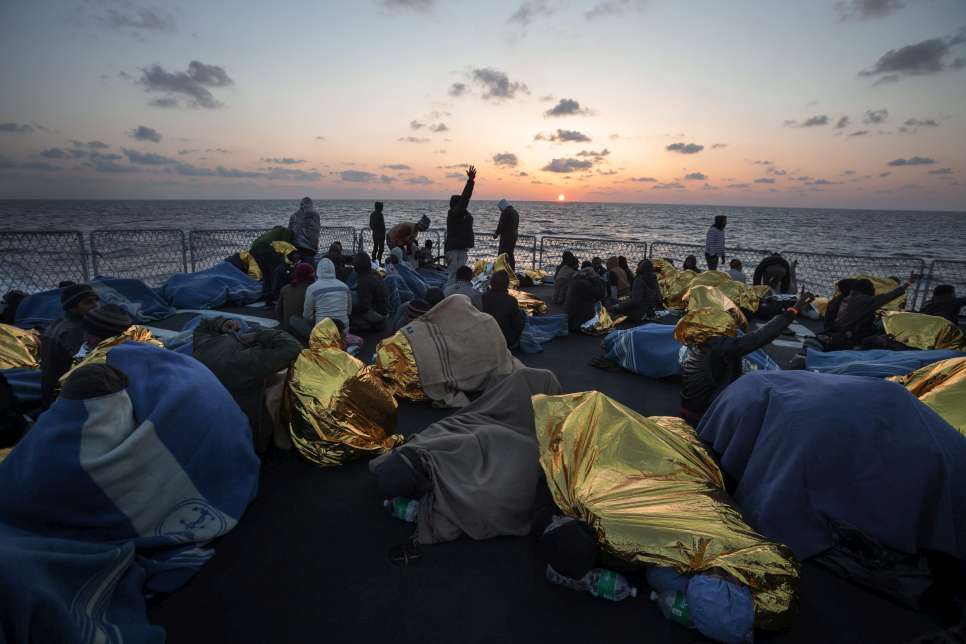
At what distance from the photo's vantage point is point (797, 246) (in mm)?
36688

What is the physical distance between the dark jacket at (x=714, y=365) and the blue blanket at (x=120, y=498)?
3481mm

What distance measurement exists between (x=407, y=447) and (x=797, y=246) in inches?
1670

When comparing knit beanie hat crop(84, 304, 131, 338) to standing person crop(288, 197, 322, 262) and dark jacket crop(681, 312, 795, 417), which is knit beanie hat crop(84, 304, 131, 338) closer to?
dark jacket crop(681, 312, 795, 417)

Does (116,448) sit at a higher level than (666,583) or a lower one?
higher

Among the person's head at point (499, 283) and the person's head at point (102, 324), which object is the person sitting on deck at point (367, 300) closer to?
the person's head at point (499, 283)

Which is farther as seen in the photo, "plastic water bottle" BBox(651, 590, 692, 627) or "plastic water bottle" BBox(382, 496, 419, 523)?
"plastic water bottle" BBox(382, 496, 419, 523)

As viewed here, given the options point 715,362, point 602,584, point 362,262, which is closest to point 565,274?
point 362,262

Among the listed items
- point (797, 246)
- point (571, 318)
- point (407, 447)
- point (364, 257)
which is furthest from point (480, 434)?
point (797, 246)

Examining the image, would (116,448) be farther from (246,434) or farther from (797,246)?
(797,246)

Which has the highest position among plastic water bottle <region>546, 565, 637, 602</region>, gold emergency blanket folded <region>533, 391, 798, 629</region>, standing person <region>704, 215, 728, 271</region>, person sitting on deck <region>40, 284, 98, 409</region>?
standing person <region>704, 215, 728, 271</region>

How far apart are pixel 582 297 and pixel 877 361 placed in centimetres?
387

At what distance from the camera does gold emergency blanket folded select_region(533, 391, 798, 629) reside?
214cm

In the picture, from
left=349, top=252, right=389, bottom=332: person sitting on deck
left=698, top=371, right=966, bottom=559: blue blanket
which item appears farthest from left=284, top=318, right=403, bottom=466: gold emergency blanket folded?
left=349, top=252, right=389, bottom=332: person sitting on deck

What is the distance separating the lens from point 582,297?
780cm
